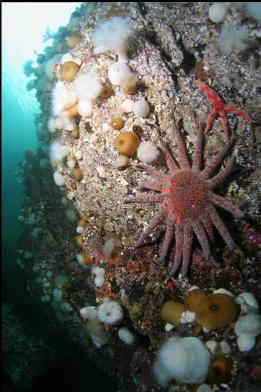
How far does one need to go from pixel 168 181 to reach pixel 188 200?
1.43 feet

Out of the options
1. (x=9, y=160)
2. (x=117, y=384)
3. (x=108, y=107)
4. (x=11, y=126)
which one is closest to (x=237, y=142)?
(x=108, y=107)

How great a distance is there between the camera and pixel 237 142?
4785 mm

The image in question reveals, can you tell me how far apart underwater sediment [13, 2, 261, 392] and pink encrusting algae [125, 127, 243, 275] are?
18 millimetres

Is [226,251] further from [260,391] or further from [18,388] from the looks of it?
[18,388]

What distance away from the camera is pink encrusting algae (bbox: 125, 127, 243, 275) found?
4.33 metres

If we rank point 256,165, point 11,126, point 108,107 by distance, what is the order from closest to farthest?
point 256,165 < point 108,107 < point 11,126

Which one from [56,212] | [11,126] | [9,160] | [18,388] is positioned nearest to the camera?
[18,388]

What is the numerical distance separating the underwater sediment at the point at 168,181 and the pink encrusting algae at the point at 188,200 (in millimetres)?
18

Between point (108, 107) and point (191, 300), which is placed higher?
point (108, 107)

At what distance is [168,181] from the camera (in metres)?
4.51

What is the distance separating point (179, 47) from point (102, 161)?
8.88ft

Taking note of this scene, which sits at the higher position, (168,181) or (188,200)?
(168,181)

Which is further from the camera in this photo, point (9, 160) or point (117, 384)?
point (9, 160)

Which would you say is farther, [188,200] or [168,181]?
[168,181]
